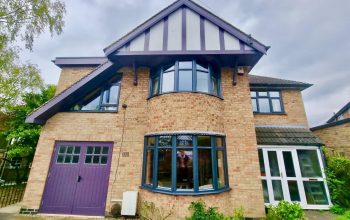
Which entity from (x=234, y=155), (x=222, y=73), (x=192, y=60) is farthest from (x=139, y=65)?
(x=234, y=155)

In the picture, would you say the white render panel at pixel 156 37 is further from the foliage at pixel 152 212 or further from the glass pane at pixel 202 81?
the foliage at pixel 152 212

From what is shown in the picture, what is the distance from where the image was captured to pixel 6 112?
1445 cm

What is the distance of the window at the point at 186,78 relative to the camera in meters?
7.12

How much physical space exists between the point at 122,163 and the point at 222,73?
6.29 metres

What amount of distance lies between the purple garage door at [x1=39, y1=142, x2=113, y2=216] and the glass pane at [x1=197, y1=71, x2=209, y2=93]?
484 centimetres

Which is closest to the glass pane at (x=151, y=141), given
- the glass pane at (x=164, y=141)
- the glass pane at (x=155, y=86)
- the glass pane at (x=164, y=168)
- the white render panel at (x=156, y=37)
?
the glass pane at (x=164, y=141)

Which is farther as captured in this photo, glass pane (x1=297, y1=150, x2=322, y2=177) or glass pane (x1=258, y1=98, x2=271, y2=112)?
glass pane (x1=258, y1=98, x2=271, y2=112)

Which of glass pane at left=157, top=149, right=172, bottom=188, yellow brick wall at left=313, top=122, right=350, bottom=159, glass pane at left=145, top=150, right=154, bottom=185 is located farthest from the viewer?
yellow brick wall at left=313, top=122, right=350, bottom=159

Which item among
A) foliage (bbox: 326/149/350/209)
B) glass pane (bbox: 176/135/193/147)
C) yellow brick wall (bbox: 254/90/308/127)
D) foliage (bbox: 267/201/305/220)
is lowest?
foliage (bbox: 267/201/305/220)

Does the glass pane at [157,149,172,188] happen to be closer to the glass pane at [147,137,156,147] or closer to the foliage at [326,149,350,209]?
the glass pane at [147,137,156,147]

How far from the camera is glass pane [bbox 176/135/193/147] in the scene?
639 cm

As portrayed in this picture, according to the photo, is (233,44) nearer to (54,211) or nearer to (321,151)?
(321,151)

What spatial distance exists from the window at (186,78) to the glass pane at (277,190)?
527cm

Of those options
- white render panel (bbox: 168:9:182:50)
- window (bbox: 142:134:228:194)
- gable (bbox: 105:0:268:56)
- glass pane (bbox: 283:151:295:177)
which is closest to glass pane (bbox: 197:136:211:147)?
window (bbox: 142:134:228:194)
